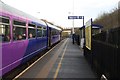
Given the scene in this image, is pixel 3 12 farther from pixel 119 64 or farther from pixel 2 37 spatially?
pixel 119 64

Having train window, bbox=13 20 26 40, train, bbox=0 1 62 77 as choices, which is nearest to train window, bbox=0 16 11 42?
train, bbox=0 1 62 77

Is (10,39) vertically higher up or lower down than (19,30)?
lower down

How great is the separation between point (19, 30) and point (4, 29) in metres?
2.81

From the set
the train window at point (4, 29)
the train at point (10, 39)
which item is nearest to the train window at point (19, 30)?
the train at point (10, 39)

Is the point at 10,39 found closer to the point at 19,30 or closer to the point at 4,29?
the point at 4,29

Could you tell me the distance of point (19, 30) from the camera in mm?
13883

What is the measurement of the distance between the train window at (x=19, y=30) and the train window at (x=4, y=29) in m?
1.12

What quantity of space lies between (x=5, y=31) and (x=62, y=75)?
357 cm

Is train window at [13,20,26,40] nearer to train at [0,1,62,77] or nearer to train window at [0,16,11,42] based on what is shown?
train at [0,1,62,77]

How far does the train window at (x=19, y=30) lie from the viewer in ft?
42.1

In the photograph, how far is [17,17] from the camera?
13.4 meters

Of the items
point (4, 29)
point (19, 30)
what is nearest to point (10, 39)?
point (4, 29)

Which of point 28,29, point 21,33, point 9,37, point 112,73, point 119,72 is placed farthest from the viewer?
point 28,29

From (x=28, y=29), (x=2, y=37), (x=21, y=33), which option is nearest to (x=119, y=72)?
(x=2, y=37)
